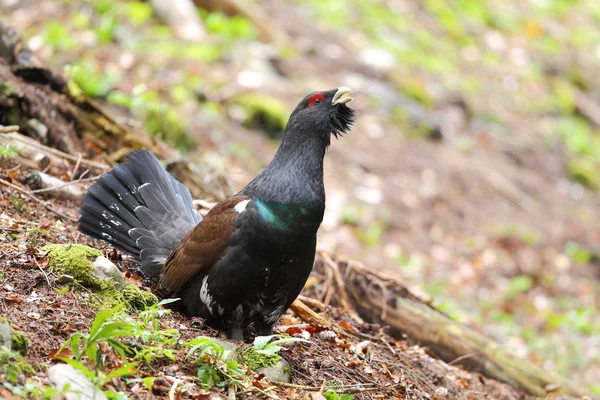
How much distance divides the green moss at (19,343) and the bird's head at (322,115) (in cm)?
219

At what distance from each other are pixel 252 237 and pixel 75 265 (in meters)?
1.10

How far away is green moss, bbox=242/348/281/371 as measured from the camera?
410 centimetres

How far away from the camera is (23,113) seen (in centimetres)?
646

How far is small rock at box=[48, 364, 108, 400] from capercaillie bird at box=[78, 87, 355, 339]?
55.1 inches

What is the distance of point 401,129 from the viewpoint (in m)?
13.3

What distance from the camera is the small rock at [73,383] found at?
122 inches

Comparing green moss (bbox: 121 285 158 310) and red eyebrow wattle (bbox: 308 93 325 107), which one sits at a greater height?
red eyebrow wattle (bbox: 308 93 325 107)

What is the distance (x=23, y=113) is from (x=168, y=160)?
1405 mm

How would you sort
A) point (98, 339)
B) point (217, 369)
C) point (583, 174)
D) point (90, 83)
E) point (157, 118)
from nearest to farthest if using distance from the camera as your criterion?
point (98, 339) → point (217, 369) → point (90, 83) → point (157, 118) → point (583, 174)

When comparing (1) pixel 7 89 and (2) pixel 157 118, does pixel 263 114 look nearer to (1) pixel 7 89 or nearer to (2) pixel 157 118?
(2) pixel 157 118

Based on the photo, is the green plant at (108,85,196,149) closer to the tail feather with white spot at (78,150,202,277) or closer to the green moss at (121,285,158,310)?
the tail feather with white spot at (78,150,202,277)

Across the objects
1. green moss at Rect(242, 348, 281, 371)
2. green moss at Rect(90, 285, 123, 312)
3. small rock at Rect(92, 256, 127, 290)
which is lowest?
green moss at Rect(242, 348, 281, 371)

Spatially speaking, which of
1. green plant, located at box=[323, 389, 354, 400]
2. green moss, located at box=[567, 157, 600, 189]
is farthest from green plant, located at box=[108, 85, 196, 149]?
green moss, located at box=[567, 157, 600, 189]

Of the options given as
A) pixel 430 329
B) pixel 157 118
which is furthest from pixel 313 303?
pixel 157 118
